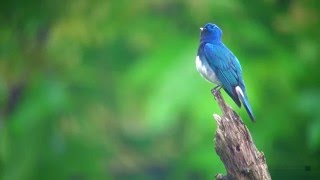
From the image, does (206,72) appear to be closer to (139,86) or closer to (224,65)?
(224,65)

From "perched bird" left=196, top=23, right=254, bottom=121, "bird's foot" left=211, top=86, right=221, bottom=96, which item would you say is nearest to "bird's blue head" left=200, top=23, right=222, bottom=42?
"perched bird" left=196, top=23, right=254, bottom=121

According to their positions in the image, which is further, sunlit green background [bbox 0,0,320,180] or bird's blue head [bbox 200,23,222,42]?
sunlit green background [bbox 0,0,320,180]

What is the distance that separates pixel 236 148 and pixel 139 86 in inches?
92.7

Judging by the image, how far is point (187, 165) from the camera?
4.48m

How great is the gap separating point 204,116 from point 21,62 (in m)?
1.22

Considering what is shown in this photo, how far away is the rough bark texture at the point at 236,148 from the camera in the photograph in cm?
203

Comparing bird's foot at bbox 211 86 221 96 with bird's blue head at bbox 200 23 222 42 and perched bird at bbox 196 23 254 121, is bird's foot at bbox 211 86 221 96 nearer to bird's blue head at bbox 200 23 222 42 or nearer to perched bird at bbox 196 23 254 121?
perched bird at bbox 196 23 254 121

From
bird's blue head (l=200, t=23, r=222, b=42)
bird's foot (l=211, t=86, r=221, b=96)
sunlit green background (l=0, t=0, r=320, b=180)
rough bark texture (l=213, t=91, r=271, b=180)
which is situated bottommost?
rough bark texture (l=213, t=91, r=271, b=180)

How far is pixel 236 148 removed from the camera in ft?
6.66

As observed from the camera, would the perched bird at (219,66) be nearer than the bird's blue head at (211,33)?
Yes

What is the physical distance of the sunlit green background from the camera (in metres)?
4.02

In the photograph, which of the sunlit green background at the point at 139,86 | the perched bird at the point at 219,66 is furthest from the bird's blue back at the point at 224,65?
the sunlit green background at the point at 139,86

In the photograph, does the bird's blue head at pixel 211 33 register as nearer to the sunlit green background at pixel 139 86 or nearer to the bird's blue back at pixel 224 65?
the bird's blue back at pixel 224 65

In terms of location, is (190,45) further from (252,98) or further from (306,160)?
(306,160)
